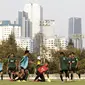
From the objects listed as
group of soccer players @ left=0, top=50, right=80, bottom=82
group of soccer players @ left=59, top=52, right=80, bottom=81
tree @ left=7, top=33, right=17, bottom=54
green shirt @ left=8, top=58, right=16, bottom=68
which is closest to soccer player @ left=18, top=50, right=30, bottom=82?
group of soccer players @ left=0, top=50, right=80, bottom=82

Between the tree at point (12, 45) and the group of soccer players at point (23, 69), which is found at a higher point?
the tree at point (12, 45)

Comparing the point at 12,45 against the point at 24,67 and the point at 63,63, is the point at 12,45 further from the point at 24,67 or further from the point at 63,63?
the point at 63,63

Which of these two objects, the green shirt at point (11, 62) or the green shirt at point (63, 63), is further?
the green shirt at point (11, 62)

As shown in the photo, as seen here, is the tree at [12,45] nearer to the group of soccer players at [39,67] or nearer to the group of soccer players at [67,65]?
the group of soccer players at [39,67]

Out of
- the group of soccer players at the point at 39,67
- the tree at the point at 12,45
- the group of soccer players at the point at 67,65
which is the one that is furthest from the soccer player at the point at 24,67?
the tree at the point at 12,45

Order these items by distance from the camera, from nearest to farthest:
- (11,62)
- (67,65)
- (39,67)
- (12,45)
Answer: (67,65), (39,67), (11,62), (12,45)

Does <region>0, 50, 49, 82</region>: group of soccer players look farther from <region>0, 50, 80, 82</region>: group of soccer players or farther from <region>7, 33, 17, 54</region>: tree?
<region>7, 33, 17, 54</region>: tree

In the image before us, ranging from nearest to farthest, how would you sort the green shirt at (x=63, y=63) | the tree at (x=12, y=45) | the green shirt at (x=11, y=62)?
1. the green shirt at (x=63, y=63)
2. the green shirt at (x=11, y=62)
3. the tree at (x=12, y=45)

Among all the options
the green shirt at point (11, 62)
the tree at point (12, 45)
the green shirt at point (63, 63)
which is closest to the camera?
the green shirt at point (63, 63)

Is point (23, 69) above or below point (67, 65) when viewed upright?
below

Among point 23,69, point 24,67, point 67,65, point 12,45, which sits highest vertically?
point 12,45

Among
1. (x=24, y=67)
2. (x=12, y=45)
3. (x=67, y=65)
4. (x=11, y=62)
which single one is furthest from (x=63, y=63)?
(x=12, y=45)

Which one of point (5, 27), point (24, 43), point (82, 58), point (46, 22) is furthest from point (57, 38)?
point (5, 27)

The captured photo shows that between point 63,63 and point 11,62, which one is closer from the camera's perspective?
point 63,63
